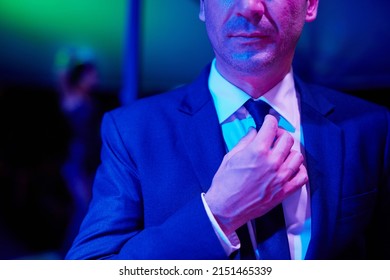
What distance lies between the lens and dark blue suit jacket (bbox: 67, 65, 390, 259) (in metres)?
0.75

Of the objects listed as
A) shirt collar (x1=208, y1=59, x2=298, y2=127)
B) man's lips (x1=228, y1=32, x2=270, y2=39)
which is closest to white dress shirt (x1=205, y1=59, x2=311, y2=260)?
shirt collar (x1=208, y1=59, x2=298, y2=127)

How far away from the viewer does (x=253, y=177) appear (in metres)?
0.71

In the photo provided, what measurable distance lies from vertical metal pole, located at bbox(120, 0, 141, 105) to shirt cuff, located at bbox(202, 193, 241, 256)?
75 centimetres

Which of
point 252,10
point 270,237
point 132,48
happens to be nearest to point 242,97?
point 252,10

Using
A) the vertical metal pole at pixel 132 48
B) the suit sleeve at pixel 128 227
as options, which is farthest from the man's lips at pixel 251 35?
the vertical metal pole at pixel 132 48

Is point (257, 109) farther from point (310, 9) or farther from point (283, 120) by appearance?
point (310, 9)

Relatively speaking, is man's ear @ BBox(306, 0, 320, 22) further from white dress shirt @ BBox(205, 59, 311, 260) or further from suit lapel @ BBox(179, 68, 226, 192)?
suit lapel @ BBox(179, 68, 226, 192)

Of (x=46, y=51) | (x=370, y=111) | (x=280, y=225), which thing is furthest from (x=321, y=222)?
(x=46, y=51)

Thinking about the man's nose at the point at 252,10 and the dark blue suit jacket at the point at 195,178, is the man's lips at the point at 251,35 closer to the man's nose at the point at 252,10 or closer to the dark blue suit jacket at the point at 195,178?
the man's nose at the point at 252,10

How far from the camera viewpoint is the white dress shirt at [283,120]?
807 mm

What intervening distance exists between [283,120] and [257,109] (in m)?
0.06
